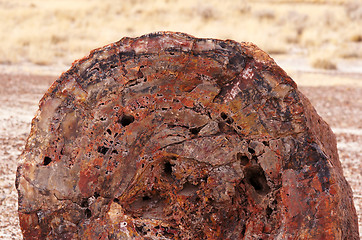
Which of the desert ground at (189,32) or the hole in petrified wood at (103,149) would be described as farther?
the desert ground at (189,32)

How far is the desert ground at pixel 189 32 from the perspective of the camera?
26.7 ft

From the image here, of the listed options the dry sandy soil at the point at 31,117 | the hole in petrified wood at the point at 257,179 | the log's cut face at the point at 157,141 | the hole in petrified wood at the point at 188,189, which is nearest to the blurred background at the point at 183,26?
the dry sandy soil at the point at 31,117

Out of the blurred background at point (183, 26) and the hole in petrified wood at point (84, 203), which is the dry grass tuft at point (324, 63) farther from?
the hole in petrified wood at point (84, 203)

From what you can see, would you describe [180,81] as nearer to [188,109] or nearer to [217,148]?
[188,109]

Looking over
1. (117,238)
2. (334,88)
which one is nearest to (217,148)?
(117,238)

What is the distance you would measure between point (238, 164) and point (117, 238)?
0.78 meters

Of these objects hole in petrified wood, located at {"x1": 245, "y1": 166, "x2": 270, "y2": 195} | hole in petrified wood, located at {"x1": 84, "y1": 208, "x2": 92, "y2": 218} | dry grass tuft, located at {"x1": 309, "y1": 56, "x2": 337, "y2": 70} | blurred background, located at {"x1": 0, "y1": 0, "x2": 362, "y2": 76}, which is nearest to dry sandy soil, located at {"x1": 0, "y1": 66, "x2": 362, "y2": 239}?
dry grass tuft, located at {"x1": 309, "y1": 56, "x2": 337, "y2": 70}

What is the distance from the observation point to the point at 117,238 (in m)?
2.95

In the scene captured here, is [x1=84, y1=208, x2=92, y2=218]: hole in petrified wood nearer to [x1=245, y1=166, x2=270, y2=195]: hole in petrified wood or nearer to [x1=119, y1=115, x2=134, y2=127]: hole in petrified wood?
[x1=119, y1=115, x2=134, y2=127]: hole in petrified wood

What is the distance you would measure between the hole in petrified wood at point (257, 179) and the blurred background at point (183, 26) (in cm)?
1403

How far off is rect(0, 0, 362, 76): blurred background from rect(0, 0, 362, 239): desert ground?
0.04m

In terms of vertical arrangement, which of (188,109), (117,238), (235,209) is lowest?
(117,238)

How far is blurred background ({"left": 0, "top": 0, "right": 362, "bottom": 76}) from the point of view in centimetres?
1817

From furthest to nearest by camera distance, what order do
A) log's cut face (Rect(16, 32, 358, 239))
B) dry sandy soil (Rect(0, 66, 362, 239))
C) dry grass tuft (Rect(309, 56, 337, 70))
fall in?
dry grass tuft (Rect(309, 56, 337, 70)) → dry sandy soil (Rect(0, 66, 362, 239)) → log's cut face (Rect(16, 32, 358, 239))
